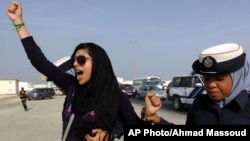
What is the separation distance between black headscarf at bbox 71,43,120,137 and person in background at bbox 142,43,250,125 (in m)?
0.37

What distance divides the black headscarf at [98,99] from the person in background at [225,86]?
0.37 meters

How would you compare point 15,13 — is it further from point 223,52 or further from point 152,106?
point 223,52

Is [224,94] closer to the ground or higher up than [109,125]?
higher up

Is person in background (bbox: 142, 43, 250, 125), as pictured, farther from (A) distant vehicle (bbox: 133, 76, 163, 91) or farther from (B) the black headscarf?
(A) distant vehicle (bbox: 133, 76, 163, 91)

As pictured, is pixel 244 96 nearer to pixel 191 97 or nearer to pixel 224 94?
pixel 224 94

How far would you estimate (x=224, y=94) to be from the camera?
2.44 metres

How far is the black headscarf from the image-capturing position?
2777mm

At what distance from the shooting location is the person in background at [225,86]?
242 cm

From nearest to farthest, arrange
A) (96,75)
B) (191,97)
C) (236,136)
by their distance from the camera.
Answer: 1. (236,136)
2. (96,75)
3. (191,97)

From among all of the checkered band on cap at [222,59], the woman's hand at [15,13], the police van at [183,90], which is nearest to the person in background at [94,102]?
the checkered band on cap at [222,59]

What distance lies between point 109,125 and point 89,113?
172 mm

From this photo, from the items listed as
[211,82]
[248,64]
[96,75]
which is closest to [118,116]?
[96,75]

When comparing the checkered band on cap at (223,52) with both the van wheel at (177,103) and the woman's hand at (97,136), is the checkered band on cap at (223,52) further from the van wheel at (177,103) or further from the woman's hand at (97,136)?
the van wheel at (177,103)

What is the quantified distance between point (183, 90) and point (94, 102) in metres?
A: 17.4
